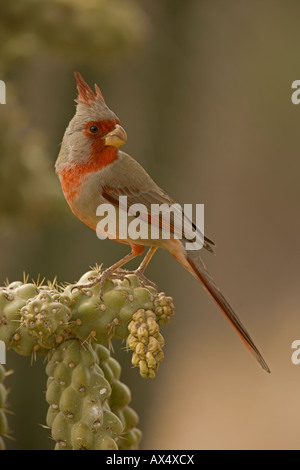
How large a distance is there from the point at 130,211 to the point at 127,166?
14 centimetres

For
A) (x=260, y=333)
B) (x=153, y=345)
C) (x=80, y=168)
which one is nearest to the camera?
(x=153, y=345)

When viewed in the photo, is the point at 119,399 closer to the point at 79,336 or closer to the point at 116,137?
the point at 79,336

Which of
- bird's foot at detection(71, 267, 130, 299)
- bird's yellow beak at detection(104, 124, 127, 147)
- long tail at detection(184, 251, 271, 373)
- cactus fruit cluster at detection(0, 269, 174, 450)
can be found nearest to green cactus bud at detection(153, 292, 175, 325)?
cactus fruit cluster at detection(0, 269, 174, 450)

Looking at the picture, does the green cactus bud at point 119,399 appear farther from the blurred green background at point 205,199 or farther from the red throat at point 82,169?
the blurred green background at point 205,199

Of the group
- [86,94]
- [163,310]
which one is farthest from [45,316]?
[86,94]

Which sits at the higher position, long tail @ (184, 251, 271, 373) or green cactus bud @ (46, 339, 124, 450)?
long tail @ (184, 251, 271, 373)

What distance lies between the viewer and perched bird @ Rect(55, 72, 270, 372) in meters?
1.94

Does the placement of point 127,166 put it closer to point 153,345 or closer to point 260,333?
point 153,345

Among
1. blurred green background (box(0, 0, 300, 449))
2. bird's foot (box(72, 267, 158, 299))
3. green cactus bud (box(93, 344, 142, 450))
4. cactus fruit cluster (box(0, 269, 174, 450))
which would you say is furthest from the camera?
blurred green background (box(0, 0, 300, 449))

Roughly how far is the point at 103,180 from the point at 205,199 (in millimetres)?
6187

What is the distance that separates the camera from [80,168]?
206 cm

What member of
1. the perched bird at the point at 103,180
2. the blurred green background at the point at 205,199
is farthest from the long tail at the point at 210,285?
the blurred green background at the point at 205,199

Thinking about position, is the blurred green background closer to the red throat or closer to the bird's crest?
the red throat

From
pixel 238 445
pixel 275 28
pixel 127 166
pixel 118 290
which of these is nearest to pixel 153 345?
pixel 118 290
